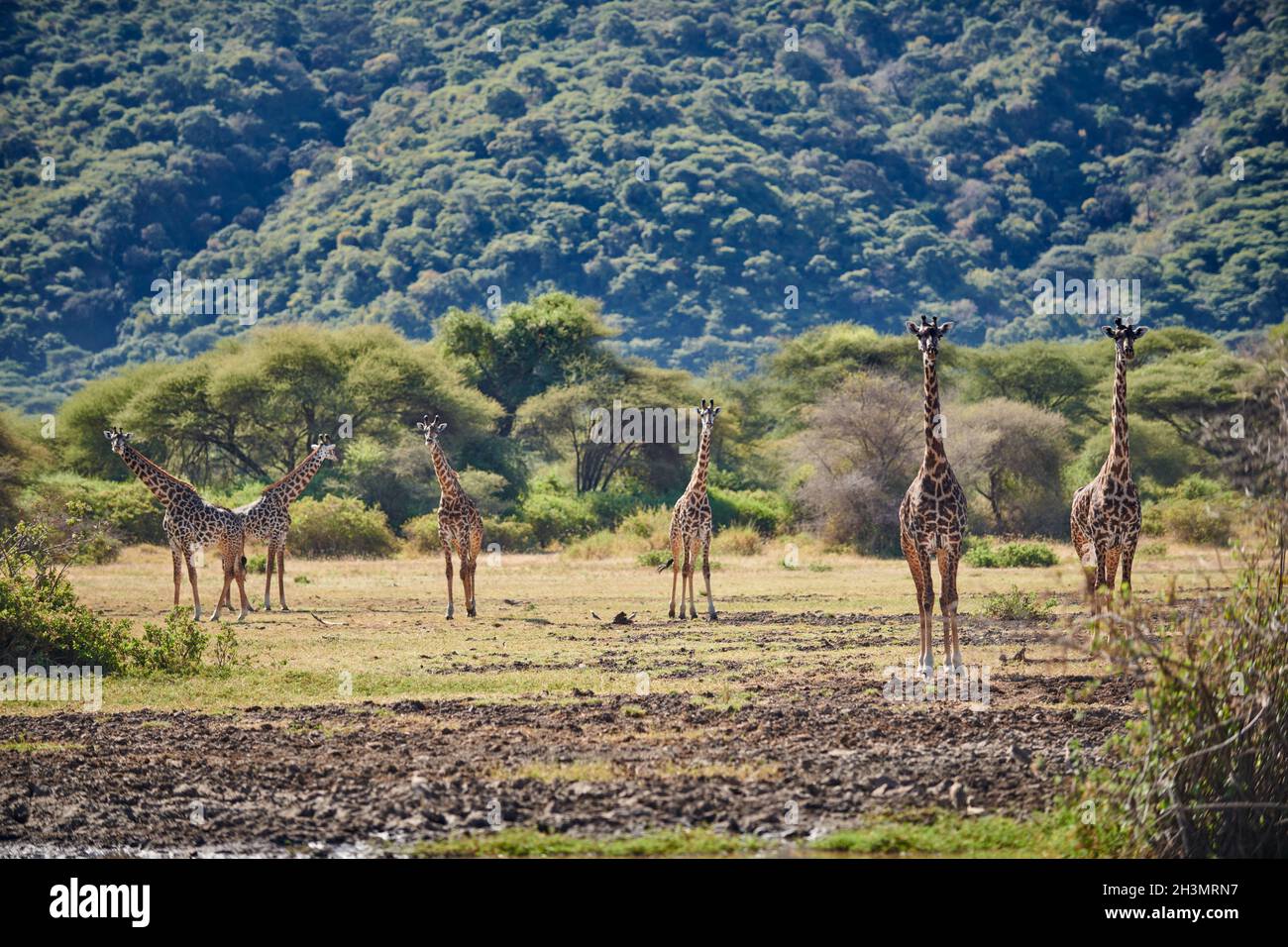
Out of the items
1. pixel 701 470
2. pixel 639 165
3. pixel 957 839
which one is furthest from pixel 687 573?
pixel 639 165

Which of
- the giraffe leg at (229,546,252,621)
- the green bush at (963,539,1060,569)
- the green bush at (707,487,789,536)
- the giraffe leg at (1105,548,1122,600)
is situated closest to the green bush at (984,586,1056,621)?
the giraffe leg at (1105,548,1122,600)

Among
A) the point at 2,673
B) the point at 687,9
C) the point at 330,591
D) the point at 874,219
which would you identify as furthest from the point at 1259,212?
the point at 2,673

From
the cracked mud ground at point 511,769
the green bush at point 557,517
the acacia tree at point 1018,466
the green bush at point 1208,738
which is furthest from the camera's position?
the green bush at point 557,517

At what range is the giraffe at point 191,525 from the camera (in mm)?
21656

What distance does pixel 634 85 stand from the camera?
141m

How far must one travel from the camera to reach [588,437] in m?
50.8

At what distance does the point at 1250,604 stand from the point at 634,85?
13732 centimetres

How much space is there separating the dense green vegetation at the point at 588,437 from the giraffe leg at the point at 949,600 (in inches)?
682

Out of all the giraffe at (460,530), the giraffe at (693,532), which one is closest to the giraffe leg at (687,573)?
the giraffe at (693,532)

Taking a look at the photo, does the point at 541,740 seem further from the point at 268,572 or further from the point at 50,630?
the point at 268,572

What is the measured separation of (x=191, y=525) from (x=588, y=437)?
29548mm

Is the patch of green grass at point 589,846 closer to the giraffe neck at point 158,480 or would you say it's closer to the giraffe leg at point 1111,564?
the giraffe leg at point 1111,564

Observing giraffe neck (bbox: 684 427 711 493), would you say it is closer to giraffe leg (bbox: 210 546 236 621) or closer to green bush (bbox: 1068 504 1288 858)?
giraffe leg (bbox: 210 546 236 621)
